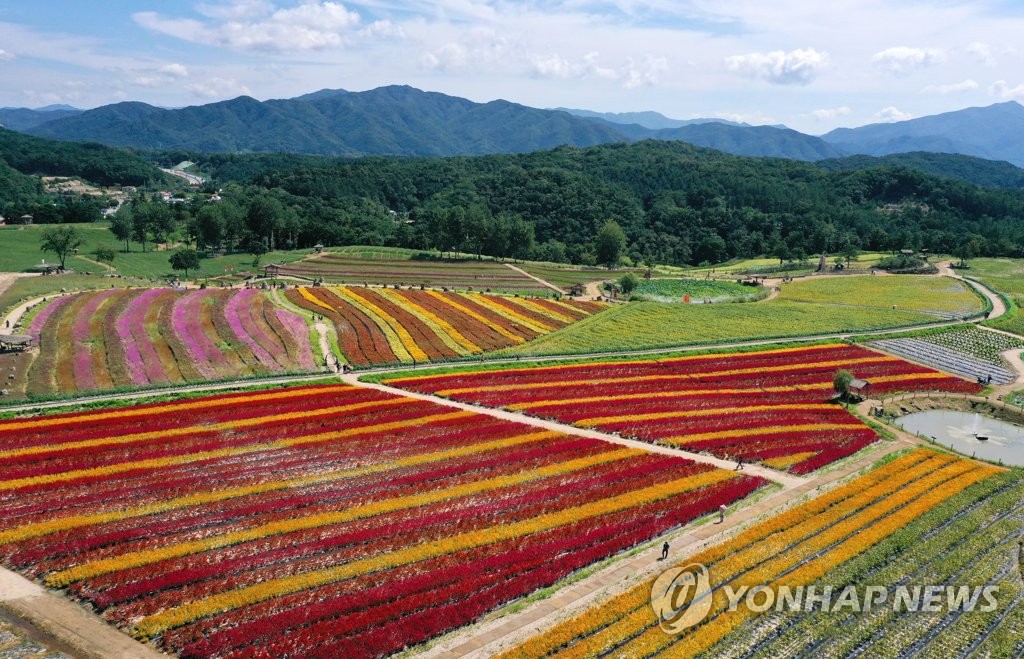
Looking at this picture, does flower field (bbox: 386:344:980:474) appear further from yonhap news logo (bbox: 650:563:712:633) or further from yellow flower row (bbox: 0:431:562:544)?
yonhap news logo (bbox: 650:563:712:633)

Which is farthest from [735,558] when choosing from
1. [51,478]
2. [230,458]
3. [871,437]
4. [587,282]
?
[587,282]

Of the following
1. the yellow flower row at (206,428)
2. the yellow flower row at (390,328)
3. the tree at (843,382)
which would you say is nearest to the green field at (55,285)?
the yellow flower row at (390,328)

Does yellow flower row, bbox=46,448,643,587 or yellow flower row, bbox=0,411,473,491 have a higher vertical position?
yellow flower row, bbox=0,411,473,491

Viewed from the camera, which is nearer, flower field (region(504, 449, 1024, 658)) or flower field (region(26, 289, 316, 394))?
flower field (region(504, 449, 1024, 658))

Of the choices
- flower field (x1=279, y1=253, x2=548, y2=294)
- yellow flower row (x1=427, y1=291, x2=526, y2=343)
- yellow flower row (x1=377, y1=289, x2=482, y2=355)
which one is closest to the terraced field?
yellow flower row (x1=427, y1=291, x2=526, y2=343)

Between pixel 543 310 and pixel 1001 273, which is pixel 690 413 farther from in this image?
pixel 1001 273

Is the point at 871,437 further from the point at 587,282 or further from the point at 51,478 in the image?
the point at 587,282

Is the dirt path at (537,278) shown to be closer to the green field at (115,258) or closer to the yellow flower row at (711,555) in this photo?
the green field at (115,258)
